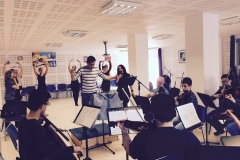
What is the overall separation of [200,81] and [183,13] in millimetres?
1526

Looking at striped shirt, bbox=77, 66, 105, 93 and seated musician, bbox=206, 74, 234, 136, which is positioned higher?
striped shirt, bbox=77, 66, 105, 93

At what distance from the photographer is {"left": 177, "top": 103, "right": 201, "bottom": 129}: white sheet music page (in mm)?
2949

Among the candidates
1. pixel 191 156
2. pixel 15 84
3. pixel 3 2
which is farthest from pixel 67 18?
pixel 191 156

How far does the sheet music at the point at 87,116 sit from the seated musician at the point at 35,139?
65 cm

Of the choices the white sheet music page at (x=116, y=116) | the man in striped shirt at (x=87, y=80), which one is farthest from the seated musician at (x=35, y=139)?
the man in striped shirt at (x=87, y=80)

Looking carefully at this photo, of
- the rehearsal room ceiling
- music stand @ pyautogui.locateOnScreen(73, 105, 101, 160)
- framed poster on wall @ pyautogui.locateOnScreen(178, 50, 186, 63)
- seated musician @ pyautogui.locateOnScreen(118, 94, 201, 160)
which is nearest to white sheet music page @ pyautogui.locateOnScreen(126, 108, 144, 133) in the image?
music stand @ pyautogui.locateOnScreen(73, 105, 101, 160)

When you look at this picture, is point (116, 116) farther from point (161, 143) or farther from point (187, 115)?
point (161, 143)

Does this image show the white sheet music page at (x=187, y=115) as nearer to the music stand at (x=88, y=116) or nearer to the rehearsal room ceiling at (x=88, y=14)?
the music stand at (x=88, y=116)

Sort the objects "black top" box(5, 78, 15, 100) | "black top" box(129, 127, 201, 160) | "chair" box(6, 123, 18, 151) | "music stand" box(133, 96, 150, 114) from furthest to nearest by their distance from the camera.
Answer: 1. "black top" box(5, 78, 15, 100)
2. "music stand" box(133, 96, 150, 114)
3. "chair" box(6, 123, 18, 151)
4. "black top" box(129, 127, 201, 160)

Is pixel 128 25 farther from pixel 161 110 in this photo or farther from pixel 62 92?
pixel 62 92

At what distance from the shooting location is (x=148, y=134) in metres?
1.58

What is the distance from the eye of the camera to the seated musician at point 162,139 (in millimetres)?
1507

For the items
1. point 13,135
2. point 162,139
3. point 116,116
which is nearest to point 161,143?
point 162,139

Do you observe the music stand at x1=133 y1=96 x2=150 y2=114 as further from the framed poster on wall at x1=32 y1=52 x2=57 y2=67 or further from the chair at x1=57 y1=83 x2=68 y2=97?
the framed poster on wall at x1=32 y1=52 x2=57 y2=67
